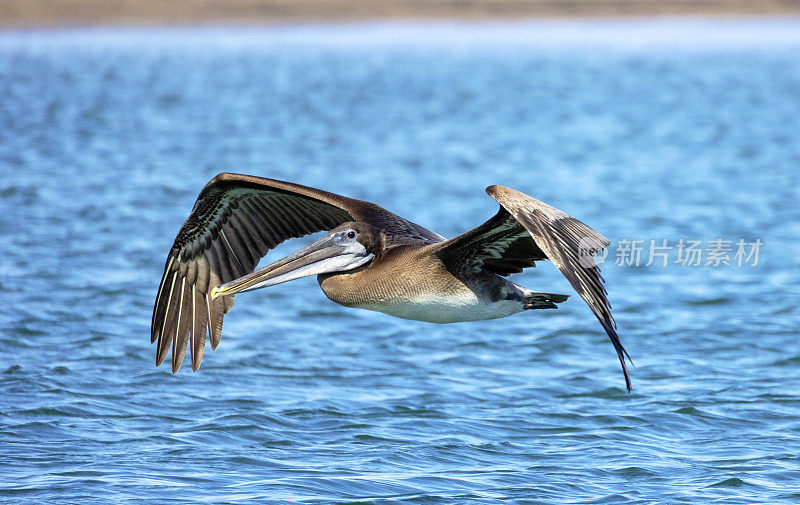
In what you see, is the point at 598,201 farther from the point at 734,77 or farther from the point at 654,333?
the point at 734,77

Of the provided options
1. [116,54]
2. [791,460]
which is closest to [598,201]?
[791,460]

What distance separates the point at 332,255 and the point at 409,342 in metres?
3.48

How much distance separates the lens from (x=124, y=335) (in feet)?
30.6

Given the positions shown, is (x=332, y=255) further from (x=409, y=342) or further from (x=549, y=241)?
(x=409, y=342)

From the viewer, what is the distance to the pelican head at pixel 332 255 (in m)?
5.80

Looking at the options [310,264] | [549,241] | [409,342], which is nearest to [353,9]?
[409,342]

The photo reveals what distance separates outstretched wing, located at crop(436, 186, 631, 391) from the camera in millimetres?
5000

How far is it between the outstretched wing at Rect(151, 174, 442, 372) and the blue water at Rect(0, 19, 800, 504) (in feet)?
2.11

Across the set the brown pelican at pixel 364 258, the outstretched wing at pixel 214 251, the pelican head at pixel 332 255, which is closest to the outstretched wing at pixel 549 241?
the brown pelican at pixel 364 258

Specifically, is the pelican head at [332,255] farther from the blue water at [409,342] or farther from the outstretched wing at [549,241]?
the blue water at [409,342]

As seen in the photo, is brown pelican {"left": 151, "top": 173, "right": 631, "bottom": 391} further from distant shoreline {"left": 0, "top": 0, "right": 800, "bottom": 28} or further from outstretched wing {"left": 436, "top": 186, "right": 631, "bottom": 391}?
distant shoreline {"left": 0, "top": 0, "right": 800, "bottom": 28}

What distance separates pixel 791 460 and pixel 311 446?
281cm

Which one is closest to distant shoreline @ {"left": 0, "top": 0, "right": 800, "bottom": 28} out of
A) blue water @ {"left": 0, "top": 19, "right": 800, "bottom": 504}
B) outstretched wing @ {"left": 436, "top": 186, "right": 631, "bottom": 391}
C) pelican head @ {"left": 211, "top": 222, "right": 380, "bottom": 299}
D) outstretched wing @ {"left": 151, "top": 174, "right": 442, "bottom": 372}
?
blue water @ {"left": 0, "top": 19, "right": 800, "bottom": 504}

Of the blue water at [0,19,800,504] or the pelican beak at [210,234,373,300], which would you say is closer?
the pelican beak at [210,234,373,300]
